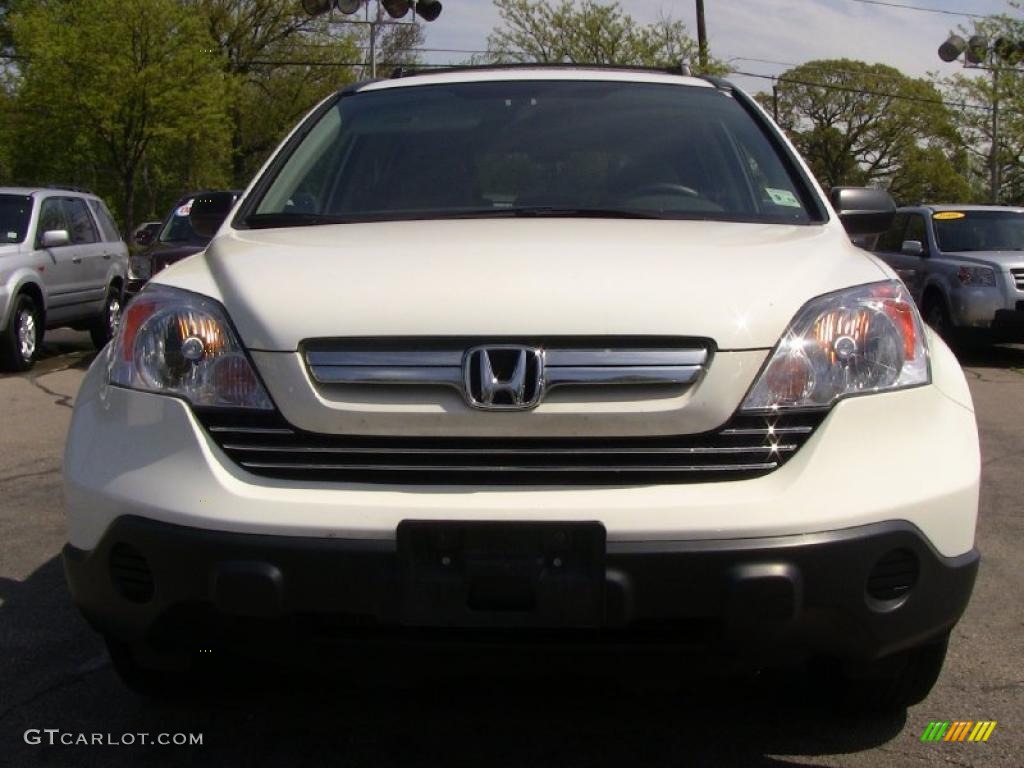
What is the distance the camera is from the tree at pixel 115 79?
2495 centimetres

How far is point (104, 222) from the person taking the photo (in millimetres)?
13797

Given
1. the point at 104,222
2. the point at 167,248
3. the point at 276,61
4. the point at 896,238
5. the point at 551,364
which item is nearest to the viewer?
the point at 551,364

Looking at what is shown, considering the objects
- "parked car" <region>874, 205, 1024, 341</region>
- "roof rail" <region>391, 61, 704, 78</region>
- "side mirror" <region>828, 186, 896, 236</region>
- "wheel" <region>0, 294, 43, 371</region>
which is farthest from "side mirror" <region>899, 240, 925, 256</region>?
"side mirror" <region>828, 186, 896, 236</region>

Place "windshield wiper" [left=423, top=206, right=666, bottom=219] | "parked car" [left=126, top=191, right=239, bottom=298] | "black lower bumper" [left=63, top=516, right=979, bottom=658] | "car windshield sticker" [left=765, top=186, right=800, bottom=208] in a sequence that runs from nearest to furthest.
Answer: "black lower bumper" [left=63, top=516, right=979, bottom=658] < "windshield wiper" [left=423, top=206, right=666, bottom=219] < "car windshield sticker" [left=765, top=186, right=800, bottom=208] < "parked car" [left=126, top=191, right=239, bottom=298]

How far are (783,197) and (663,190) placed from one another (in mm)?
344

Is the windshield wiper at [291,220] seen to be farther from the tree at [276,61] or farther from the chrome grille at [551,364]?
the tree at [276,61]

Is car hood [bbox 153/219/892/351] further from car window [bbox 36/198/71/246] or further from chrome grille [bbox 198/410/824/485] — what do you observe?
car window [bbox 36/198/71/246]

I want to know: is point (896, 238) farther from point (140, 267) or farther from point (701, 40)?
point (701, 40)

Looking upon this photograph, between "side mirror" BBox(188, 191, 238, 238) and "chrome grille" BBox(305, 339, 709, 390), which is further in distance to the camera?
"side mirror" BBox(188, 191, 238, 238)

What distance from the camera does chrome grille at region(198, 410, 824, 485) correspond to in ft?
7.89

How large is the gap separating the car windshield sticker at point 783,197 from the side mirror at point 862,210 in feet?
1.11

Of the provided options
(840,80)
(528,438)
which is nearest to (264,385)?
(528,438)

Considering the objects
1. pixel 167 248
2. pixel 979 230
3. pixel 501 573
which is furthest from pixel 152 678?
pixel 979 230

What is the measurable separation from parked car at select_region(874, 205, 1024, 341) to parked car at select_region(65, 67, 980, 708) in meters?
9.51
